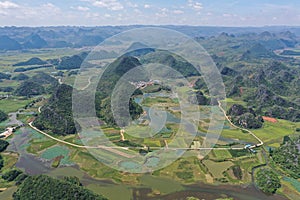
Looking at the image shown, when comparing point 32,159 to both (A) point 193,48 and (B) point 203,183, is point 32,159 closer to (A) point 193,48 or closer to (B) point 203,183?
(B) point 203,183

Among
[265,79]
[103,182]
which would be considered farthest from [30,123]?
[265,79]

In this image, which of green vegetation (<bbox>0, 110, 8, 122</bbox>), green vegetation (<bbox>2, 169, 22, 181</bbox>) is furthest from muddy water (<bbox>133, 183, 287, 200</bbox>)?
green vegetation (<bbox>0, 110, 8, 122</bbox>)

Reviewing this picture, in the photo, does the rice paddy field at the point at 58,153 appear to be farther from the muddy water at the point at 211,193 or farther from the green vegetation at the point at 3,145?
the muddy water at the point at 211,193

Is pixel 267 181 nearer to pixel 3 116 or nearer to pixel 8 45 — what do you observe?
pixel 3 116

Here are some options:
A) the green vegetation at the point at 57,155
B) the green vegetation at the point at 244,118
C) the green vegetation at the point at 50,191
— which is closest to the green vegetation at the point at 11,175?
the green vegetation at the point at 50,191

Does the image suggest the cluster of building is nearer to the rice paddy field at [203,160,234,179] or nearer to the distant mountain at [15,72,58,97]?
the distant mountain at [15,72,58,97]
